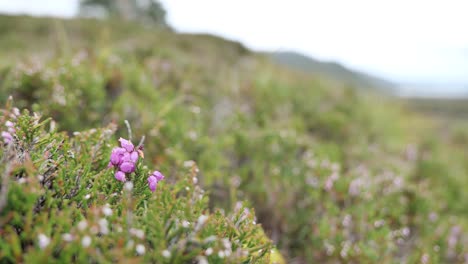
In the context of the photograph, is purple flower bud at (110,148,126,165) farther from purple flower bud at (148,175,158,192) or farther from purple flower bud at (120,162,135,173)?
purple flower bud at (148,175,158,192)

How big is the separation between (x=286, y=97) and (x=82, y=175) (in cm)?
610

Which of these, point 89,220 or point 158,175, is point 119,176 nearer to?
point 158,175

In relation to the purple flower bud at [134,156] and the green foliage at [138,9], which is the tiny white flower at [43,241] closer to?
the purple flower bud at [134,156]

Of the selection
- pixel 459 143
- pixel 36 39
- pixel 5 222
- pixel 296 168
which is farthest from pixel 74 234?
pixel 459 143

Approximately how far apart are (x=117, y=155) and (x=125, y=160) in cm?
5

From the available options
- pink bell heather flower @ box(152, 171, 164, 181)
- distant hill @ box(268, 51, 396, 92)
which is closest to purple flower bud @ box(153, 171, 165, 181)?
pink bell heather flower @ box(152, 171, 164, 181)


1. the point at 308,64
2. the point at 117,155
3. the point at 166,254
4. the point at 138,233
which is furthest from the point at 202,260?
the point at 308,64

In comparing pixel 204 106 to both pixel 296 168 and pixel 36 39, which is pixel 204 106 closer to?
pixel 296 168

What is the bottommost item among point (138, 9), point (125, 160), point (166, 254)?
point (138, 9)

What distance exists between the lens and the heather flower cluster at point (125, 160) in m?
1.58

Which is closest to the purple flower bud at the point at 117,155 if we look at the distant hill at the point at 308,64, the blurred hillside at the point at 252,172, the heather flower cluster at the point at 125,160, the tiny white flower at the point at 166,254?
the heather flower cluster at the point at 125,160

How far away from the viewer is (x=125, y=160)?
159 centimetres

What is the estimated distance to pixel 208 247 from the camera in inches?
55.9

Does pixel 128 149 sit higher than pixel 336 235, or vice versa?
pixel 128 149
